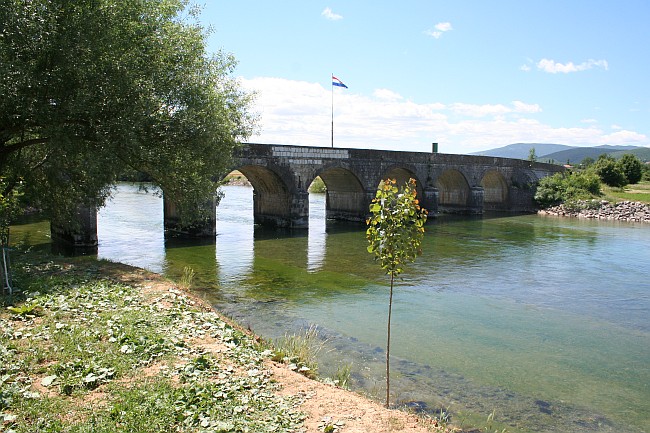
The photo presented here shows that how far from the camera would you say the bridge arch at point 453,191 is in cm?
4492

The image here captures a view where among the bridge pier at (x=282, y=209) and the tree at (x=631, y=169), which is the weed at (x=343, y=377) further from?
the tree at (x=631, y=169)

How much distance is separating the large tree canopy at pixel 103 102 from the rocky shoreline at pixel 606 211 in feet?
119

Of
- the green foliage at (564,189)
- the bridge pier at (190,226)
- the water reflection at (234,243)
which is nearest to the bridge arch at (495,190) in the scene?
the green foliage at (564,189)

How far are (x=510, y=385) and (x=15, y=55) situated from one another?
12772 mm

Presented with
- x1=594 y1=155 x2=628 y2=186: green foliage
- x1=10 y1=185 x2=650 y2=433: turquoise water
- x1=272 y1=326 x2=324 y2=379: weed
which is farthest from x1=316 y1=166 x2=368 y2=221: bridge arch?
x1=594 y1=155 x2=628 y2=186: green foliage

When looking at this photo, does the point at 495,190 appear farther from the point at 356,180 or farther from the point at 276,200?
the point at 276,200

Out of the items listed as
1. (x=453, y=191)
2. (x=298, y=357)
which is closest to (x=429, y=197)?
(x=453, y=191)

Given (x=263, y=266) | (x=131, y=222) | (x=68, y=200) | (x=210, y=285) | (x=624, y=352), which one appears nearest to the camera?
(x=624, y=352)

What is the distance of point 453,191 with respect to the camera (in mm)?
46312

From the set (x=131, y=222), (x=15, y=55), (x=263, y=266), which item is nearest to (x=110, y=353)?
(x=15, y=55)

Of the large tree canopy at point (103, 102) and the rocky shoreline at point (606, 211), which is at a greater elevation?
the large tree canopy at point (103, 102)

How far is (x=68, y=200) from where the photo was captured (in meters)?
15.9

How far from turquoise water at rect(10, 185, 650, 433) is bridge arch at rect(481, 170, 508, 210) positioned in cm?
1854

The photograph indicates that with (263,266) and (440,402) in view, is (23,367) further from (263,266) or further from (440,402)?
(263,266)
